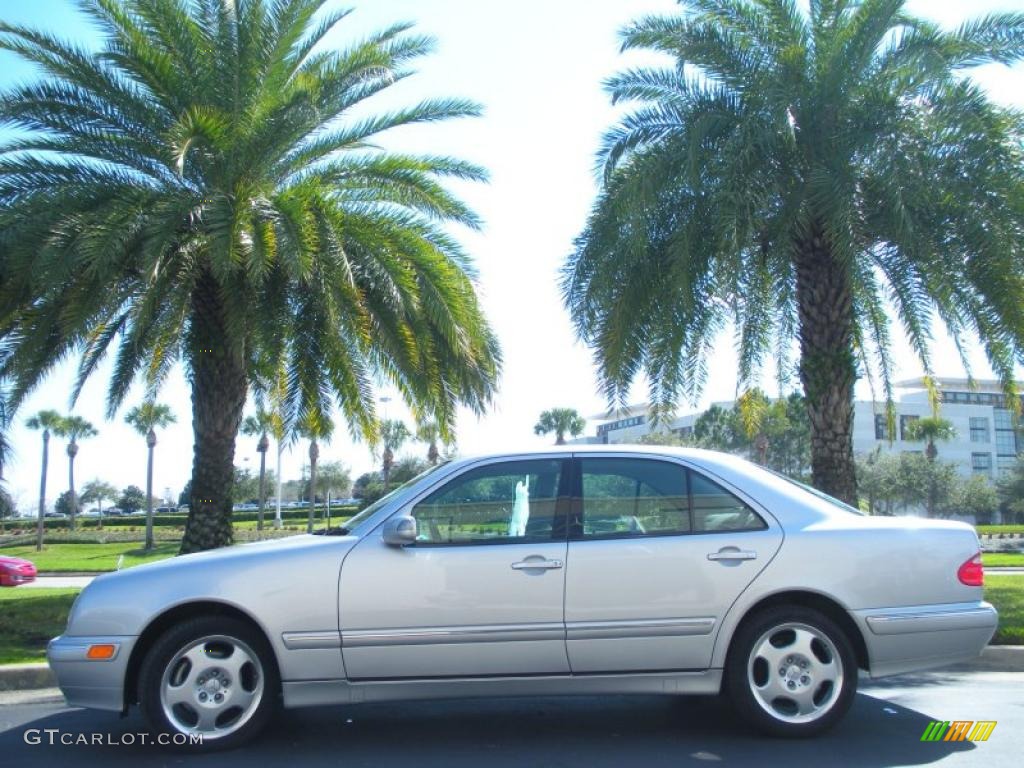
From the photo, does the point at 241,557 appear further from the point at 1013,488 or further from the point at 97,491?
the point at 97,491

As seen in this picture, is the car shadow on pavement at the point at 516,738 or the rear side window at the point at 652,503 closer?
the car shadow on pavement at the point at 516,738

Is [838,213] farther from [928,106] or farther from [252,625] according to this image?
[252,625]

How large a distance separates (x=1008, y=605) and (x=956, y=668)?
10.1 feet

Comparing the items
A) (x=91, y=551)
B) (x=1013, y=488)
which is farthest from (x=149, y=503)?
(x=1013, y=488)

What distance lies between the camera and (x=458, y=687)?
5137mm

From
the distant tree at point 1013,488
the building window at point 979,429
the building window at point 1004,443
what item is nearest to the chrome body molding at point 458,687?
the distant tree at point 1013,488

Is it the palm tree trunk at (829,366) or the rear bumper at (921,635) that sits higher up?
the palm tree trunk at (829,366)

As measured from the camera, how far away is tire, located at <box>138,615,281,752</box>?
5.04 m

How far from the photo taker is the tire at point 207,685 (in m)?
5.04

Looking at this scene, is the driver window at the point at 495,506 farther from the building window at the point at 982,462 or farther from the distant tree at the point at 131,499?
the distant tree at the point at 131,499

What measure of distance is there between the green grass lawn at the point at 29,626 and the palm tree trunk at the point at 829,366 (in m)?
8.57

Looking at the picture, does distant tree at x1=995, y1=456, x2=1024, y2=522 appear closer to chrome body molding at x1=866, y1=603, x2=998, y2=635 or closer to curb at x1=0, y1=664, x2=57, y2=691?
chrome body molding at x1=866, y1=603, x2=998, y2=635

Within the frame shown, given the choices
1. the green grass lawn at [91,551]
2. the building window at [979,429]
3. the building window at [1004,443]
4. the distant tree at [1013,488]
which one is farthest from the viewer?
the building window at [1004,443]

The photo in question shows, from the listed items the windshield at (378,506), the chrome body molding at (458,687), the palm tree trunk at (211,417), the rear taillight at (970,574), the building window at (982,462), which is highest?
the building window at (982,462)
